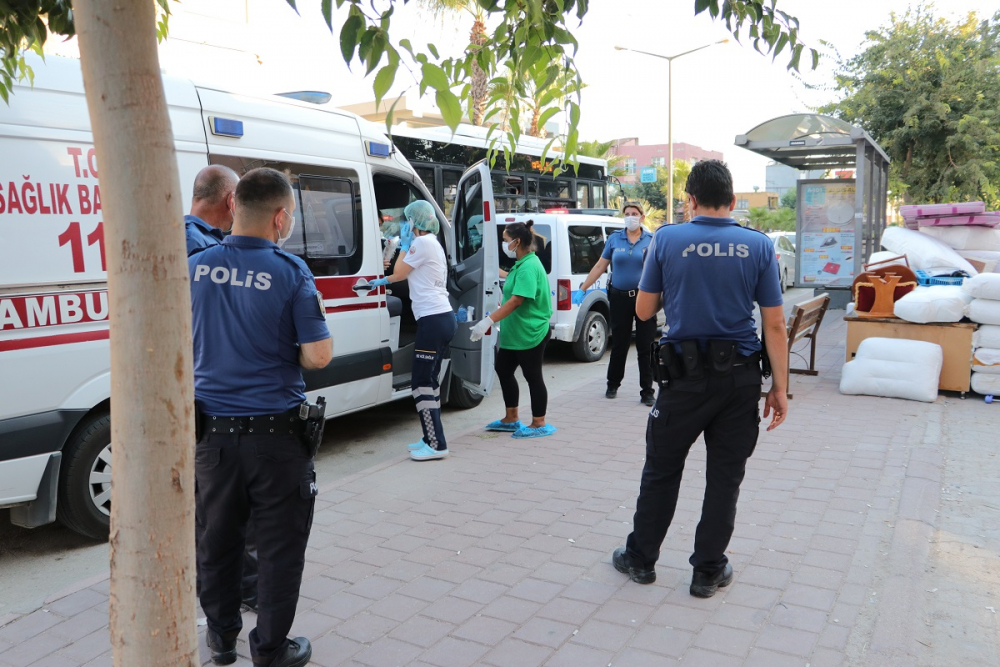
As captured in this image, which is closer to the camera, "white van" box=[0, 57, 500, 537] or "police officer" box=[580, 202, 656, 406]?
"white van" box=[0, 57, 500, 537]

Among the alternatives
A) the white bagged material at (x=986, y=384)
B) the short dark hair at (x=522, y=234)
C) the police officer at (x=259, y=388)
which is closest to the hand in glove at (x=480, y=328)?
the short dark hair at (x=522, y=234)

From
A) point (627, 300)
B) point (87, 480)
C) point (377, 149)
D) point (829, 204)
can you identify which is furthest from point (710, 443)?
point (829, 204)

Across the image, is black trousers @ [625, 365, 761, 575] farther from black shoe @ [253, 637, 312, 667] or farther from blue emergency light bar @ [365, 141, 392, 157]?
blue emergency light bar @ [365, 141, 392, 157]

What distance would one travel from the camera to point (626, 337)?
26.4ft

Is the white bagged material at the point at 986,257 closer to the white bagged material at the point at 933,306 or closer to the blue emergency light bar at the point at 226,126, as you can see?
the white bagged material at the point at 933,306

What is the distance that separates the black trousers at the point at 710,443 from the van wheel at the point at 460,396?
13.6 ft

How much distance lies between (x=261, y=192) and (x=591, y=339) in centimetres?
824

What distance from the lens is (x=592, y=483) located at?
5.41 metres

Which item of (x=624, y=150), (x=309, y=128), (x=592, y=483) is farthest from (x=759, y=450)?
(x=624, y=150)

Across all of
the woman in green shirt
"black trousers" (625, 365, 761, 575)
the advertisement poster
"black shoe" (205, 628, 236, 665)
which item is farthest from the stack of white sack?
"black shoe" (205, 628, 236, 665)

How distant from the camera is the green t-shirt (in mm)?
6500

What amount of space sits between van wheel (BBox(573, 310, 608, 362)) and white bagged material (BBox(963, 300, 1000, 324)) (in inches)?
173

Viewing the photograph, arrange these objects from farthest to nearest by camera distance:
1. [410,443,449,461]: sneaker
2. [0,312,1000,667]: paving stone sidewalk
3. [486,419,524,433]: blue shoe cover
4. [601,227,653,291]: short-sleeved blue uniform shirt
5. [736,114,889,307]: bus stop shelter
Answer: [736,114,889,307]: bus stop shelter
[601,227,653,291]: short-sleeved blue uniform shirt
[486,419,524,433]: blue shoe cover
[410,443,449,461]: sneaker
[0,312,1000,667]: paving stone sidewalk

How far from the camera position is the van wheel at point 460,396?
25.6 ft
